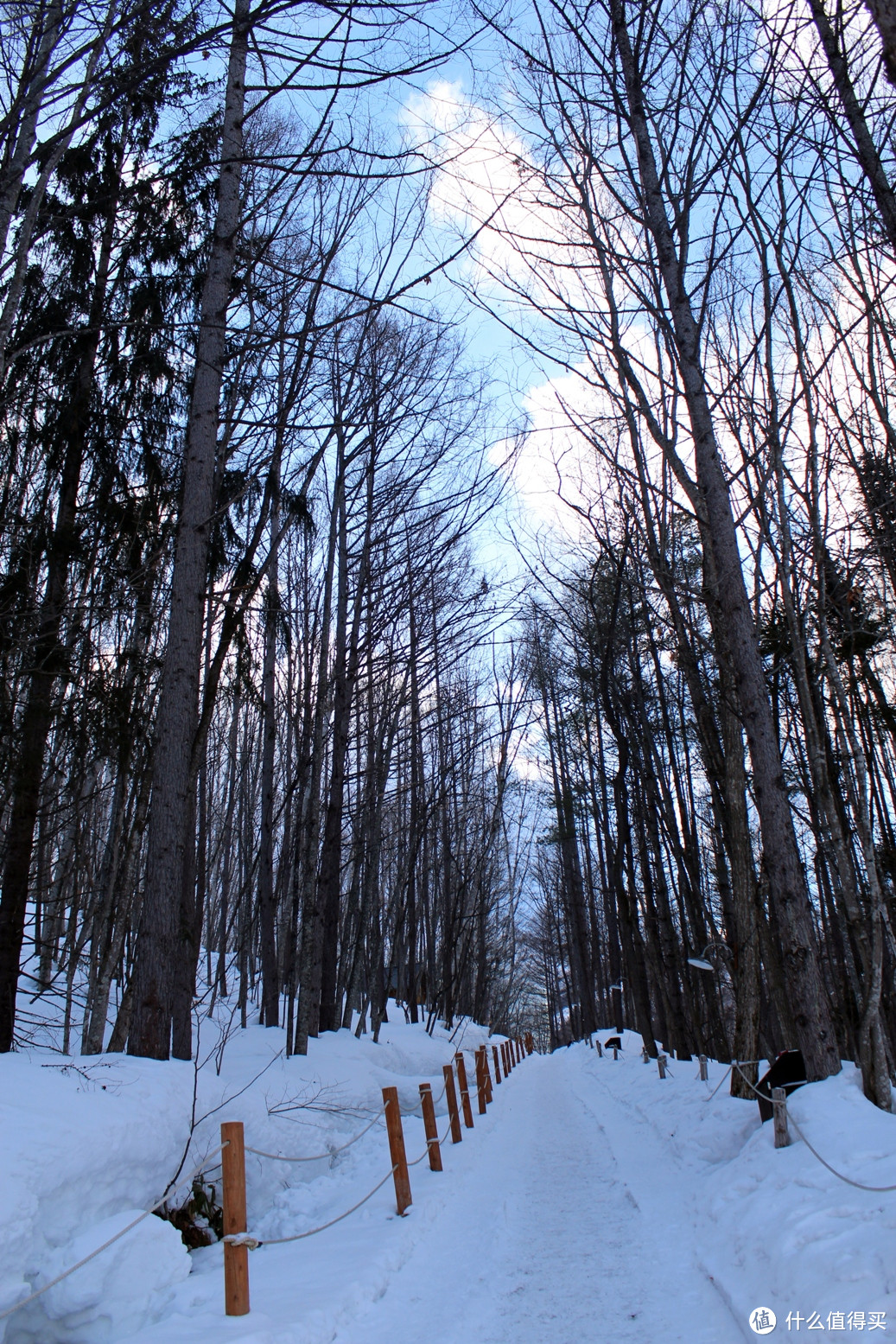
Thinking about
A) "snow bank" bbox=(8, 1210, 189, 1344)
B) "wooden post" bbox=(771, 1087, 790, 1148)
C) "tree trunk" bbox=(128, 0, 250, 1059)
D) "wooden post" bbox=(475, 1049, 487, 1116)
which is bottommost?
"wooden post" bbox=(475, 1049, 487, 1116)

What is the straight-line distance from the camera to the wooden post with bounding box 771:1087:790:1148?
16.6ft

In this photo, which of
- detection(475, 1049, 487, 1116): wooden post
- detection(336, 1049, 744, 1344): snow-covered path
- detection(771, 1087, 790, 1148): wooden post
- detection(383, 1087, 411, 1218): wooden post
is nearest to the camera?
detection(336, 1049, 744, 1344): snow-covered path

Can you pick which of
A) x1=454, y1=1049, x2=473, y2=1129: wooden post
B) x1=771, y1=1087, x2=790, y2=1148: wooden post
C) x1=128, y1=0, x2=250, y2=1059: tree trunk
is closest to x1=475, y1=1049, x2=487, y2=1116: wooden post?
x1=454, y1=1049, x2=473, y2=1129: wooden post

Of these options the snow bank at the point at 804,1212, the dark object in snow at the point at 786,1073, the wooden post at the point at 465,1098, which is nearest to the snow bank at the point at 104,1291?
the snow bank at the point at 804,1212

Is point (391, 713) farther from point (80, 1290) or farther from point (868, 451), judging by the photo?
point (80, 1290)

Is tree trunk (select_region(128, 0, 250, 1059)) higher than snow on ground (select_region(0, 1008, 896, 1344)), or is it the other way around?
tree trunk (select_region(128, 0, 250, 1059))

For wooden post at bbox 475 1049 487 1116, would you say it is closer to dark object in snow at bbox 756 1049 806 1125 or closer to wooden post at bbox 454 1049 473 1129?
wooden post at bbox 454 1049 473 1129

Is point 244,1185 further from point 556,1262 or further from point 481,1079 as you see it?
point 481,1079

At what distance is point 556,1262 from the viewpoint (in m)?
4.29

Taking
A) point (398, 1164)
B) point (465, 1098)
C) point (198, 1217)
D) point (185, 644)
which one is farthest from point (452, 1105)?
point (185, 644)

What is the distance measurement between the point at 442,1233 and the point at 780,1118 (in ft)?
7.54

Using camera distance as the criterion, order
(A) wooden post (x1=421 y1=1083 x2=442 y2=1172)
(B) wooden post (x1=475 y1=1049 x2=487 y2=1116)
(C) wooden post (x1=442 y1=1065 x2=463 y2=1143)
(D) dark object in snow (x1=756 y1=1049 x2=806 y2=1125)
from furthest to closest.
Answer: (B) wooden post (x1=475 y1=1049 x2=487 y2=1116), (C) wooden post (x1=442 y1=1065 x2=463 y2=1143), (A) wooden post (x1=421 y1=1083 x2=442 y2=1172), (D) dark object in snow (x1=756 y1=1049 x2=806 y2=1125)

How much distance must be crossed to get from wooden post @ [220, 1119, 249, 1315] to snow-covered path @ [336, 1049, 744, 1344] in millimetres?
477

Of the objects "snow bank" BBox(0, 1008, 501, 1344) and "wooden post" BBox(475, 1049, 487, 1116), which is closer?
"snow bank" BBox(0, 1008, 501, 1344)
